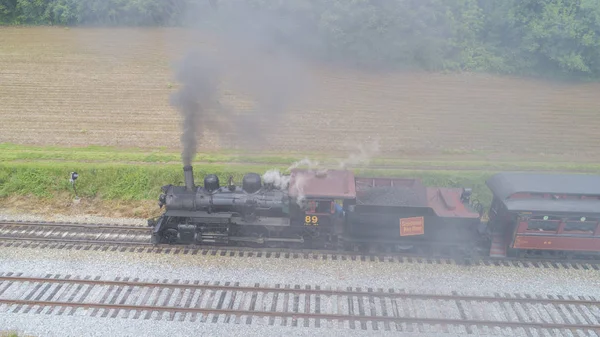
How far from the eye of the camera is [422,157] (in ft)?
75.1

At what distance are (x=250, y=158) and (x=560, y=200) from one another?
13.1 meters

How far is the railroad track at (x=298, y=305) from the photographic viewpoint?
12156mm

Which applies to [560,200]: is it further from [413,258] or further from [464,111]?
[464,111]

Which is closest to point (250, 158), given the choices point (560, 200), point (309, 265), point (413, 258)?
point (309, 265)

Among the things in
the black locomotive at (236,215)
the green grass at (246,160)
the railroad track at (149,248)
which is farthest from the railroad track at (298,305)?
the green grass at (246,160)

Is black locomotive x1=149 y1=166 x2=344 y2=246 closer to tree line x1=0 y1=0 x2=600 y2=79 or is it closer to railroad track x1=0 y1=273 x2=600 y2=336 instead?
railroad track x1=0 y1=273 x2=600 y2=336

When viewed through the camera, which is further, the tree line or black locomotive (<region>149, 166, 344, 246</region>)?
the tree line

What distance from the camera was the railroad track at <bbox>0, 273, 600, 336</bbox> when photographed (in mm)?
12156

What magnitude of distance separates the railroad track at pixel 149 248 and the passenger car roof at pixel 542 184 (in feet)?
8.00

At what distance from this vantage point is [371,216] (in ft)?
45.9

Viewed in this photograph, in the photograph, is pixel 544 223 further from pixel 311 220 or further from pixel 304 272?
pixel 304 272

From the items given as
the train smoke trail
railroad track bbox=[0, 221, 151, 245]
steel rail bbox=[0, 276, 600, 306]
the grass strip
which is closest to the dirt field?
the grass strip

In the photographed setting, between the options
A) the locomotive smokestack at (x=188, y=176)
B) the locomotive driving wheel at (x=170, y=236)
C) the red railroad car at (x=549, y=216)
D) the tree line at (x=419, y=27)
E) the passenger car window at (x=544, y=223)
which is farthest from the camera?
the tree line at (x=419, y=27)

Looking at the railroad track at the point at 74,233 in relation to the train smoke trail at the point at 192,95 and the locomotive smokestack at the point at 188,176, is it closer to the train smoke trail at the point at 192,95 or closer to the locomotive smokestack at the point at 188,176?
the locomotive smokestack at the point at 188,176
